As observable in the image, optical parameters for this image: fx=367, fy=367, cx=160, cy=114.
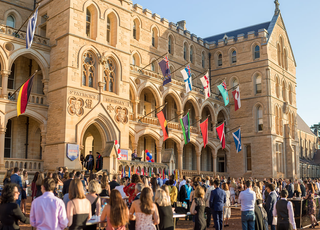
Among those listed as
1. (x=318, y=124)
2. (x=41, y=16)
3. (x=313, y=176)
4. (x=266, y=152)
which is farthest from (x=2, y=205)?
(x=318, y=124)

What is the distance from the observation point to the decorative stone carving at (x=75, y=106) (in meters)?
21.3

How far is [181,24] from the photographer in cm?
4150

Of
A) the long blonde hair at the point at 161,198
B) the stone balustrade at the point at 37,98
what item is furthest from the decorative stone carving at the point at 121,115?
the long blonde hair at the point at 161,198

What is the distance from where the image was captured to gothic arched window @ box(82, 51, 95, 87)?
22.7 metres

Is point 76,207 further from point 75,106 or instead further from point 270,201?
point 75,106

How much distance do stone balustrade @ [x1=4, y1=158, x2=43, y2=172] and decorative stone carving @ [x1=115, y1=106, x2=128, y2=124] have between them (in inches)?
218

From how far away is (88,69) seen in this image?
22875mm

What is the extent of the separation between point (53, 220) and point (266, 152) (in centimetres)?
3297

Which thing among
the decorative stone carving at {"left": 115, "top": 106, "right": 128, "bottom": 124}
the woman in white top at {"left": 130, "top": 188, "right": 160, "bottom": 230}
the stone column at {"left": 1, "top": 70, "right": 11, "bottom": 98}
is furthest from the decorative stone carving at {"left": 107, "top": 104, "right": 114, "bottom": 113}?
the woman in white top at {"left": 130, "top": 188, "right": 160, "bottom": 230}

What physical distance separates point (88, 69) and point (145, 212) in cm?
1742

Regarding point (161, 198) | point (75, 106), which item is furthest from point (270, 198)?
point (75, 106)

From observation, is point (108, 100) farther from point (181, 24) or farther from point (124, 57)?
point (181, 24)

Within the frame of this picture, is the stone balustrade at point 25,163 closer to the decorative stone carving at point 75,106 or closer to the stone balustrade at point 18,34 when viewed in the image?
the decorative stone carving at point 75,106

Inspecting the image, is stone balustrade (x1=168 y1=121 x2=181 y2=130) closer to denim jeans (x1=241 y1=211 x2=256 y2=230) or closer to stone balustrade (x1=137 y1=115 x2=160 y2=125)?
stone balustrade (x1=137 y1=115 x2=160 y2=125)
